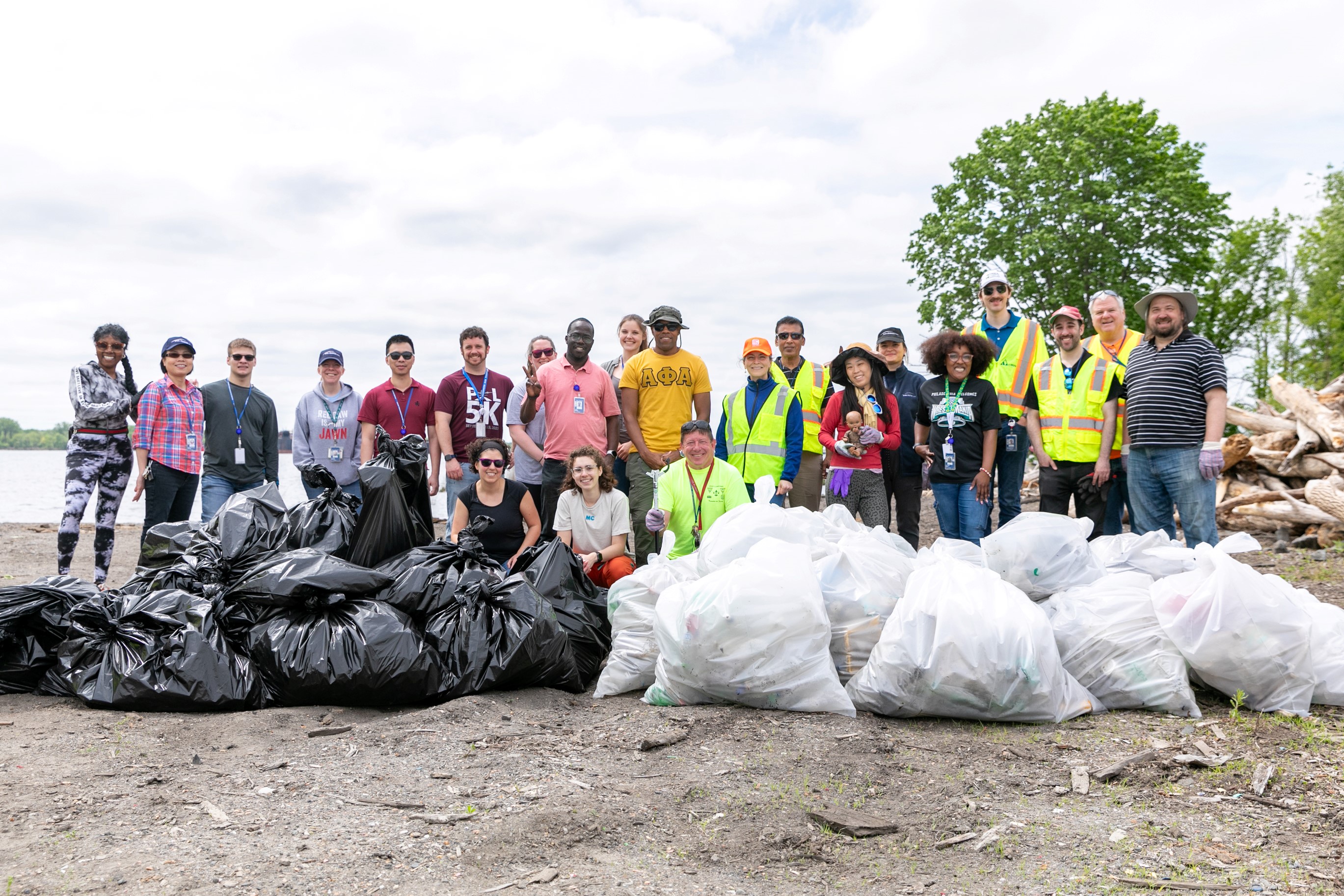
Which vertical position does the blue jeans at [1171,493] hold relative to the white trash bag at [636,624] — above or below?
above

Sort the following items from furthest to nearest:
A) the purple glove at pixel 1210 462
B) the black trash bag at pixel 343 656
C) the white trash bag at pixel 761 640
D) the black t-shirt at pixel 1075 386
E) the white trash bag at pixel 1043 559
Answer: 1. the black t-shirt at pixel 1075 386
2. the purple glove at pixel 1210 462
3. the white trash bag at pixel 1043 559
4. the black trash bag at pixel 343 656
5. the white trash bag at pixel 761 640

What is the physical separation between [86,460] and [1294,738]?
6347 mm

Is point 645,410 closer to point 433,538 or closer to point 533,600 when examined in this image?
point 433,538

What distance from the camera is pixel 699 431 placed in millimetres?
4863

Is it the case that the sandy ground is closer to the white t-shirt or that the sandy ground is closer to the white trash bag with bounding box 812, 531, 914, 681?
the white trash bag with bounding box 812, 531, 914, 681

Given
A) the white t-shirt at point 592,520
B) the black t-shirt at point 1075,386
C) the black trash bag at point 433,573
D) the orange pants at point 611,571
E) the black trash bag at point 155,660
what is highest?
the black t-shirt at point 1075,386

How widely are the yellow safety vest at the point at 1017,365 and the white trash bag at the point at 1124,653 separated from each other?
6.74 ft

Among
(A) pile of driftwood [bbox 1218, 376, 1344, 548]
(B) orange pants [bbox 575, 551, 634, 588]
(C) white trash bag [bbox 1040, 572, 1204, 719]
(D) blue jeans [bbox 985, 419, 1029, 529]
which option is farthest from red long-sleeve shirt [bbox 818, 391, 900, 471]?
(A) pile of driftwood [bbox 1218, 376, 1344, 548]

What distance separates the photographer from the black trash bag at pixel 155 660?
357 cm

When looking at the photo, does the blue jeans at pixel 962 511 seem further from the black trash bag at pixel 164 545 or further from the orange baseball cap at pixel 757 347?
the black trash bag at pixel 164 545

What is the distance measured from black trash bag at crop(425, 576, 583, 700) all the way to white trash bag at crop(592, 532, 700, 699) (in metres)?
0.20

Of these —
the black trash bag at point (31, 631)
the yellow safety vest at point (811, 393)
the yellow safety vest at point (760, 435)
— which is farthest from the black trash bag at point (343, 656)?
the yellow safety vest at point (811, 393)

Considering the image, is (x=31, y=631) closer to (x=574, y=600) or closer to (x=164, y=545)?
(x=164, y=545)

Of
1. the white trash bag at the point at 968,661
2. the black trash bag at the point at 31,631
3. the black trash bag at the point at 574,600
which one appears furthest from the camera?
the black trash bag at the point at 574,600
